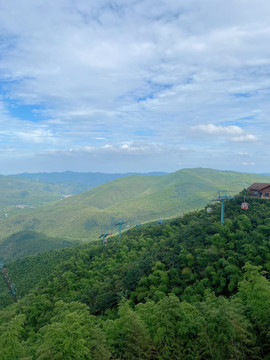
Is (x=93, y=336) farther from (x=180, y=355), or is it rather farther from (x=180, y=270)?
(x=180, y=270)

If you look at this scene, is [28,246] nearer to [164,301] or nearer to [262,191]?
[262,191]

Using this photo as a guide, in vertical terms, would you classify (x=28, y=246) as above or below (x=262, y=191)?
below

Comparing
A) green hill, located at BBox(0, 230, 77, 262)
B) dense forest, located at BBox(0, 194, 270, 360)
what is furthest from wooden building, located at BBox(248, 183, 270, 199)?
green hill, located at BBox(0, 230, 77, 262)

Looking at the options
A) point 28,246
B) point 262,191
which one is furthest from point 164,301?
point 28,246

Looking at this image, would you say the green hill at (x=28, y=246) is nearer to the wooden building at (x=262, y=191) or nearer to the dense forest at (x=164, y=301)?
the dense forest at (x=164, y=301)

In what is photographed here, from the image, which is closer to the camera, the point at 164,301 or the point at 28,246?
the point at 164,301

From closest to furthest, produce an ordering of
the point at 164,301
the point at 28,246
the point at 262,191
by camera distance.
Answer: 1. the point at 164,301
2. the point at 262,191
3. the point at 28,246

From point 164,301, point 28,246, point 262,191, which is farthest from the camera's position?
point 28,246

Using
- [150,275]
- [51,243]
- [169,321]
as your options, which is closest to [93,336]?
[169,321]

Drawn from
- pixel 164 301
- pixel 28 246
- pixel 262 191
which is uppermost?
pixel 262 191
